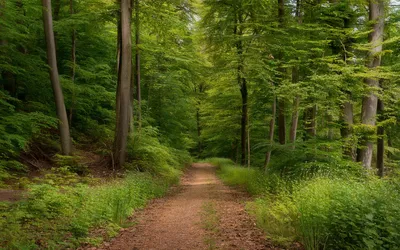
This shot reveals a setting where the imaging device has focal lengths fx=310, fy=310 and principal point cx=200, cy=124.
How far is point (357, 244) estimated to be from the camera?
4.14 metres

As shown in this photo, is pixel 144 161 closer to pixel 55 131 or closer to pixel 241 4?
pixel 55 131

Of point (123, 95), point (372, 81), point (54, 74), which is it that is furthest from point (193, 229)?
point (54, 74)

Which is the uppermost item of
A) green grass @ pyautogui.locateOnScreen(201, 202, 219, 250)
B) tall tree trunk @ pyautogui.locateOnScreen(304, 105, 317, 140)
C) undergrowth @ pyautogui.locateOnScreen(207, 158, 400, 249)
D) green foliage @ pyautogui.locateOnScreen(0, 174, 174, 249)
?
tall tree trunk @ pyautogui.locateOnScreen(304, 105, 317, 140)

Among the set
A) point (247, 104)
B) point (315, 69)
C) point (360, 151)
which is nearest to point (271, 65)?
point (315, 69)

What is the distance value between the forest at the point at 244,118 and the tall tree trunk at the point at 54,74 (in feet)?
0.19

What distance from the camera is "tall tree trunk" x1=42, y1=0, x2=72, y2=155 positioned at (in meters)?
12.1

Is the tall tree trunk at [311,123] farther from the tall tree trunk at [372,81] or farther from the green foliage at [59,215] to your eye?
the green foliage at [59,215]

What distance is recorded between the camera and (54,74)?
40.7 ft

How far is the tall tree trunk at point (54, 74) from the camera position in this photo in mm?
12128

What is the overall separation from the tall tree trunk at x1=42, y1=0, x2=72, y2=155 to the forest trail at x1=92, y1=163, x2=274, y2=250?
16.3ft

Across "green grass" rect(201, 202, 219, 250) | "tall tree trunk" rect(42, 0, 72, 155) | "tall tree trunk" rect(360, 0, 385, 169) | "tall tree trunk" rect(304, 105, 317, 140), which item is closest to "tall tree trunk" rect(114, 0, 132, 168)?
"tall tree trunk" rect(42, 0, 72, 155)

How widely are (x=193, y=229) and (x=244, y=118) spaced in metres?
13.0

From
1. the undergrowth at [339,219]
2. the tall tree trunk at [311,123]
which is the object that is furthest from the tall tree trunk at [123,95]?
the undergrowth at [339,219]

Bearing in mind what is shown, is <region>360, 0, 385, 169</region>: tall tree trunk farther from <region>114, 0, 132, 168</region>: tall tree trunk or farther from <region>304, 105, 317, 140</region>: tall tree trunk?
<region>114, 0, 132, 168</region>: tall tree trunk
